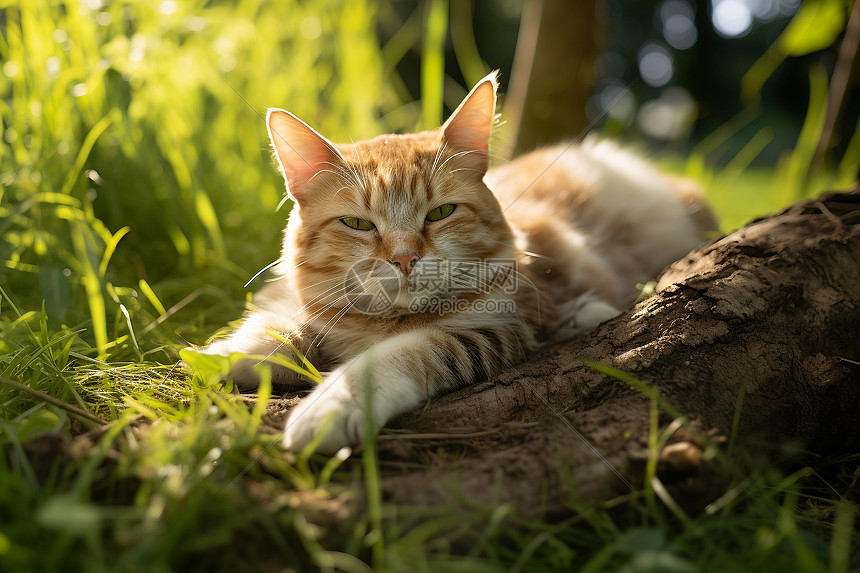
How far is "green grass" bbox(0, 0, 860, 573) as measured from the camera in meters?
0.72

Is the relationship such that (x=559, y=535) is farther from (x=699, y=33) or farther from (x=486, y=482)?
(x=699, y=33)

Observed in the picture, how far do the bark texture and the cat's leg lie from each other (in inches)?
2.0

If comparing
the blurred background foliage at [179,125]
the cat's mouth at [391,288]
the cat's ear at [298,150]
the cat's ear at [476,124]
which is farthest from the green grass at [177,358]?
the cat's ear at [476,124]


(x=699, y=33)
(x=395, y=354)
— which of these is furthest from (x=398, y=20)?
(x=395, y=354)

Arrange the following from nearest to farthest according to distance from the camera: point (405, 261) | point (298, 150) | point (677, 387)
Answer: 1. point (677, 387)
2. point (405, 261)
3. point (298, 150)

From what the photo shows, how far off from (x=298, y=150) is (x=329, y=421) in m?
0.75

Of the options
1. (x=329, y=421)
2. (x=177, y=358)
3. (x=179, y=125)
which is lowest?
(x=177, y=358)

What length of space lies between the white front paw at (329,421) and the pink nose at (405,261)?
322 millimetres

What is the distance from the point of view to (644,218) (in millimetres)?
2119

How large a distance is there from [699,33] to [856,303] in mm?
10244

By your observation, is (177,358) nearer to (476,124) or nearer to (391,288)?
(391,288)

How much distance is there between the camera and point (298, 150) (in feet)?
4.42

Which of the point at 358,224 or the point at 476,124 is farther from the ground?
the point at 476,124

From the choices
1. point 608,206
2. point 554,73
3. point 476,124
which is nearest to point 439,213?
point 476,124
